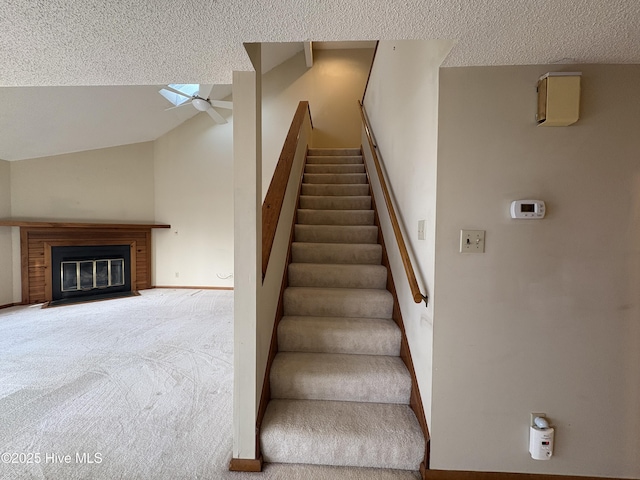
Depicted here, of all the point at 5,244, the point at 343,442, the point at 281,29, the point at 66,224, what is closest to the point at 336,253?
the point at 343,442

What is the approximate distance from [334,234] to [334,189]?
2.70 feet

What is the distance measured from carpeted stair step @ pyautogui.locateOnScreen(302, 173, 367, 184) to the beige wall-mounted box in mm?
2264

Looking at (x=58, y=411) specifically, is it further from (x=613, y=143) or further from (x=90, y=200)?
(x=90, y=200)

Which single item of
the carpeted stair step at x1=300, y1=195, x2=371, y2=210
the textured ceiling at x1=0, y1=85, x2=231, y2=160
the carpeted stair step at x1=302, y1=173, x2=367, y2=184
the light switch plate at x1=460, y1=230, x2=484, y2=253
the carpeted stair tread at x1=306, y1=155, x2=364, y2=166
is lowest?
the light switch plate at x1=460, y1=230, x2=484, y2=253

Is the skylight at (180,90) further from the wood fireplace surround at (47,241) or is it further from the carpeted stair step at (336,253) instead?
the carpeted stair step at (336,253)

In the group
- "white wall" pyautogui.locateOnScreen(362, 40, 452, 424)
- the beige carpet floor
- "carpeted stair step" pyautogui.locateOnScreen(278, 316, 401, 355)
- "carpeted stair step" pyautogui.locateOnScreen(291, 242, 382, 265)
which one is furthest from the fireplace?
"white wall" pyautogui.locateOnScreen(362, 40, 452, 424)

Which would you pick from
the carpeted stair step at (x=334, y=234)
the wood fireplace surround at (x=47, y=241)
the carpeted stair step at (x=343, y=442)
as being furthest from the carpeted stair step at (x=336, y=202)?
the wood fireplace surround at (x=47, y=241)

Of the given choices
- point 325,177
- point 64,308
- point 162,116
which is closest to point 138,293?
point 64,308

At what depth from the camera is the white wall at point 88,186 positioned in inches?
163

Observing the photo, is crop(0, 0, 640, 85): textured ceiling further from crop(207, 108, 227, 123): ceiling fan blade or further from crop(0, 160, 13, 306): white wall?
crop(0, 160, 13, 306): white wall

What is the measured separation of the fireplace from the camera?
4277 mm

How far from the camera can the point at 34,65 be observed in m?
1.19

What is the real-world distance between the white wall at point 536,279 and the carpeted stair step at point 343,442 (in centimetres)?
14

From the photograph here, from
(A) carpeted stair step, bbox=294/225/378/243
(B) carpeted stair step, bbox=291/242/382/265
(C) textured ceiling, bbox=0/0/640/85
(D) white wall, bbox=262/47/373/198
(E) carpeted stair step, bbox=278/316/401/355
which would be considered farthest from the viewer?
(D) white wall, bbox=262/47/373/198
